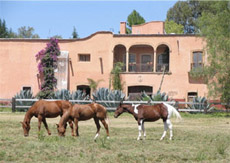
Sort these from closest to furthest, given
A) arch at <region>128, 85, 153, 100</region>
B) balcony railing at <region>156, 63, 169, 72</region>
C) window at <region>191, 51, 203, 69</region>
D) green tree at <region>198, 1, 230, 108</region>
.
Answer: green tree at <region>198, 1, 230, 108</region>, window at <region>191, 51, 203, 69</region>, balcony railing at <region>156, 63, 169, 72</region>, arch at <region>128, 85, 153, 100</region>

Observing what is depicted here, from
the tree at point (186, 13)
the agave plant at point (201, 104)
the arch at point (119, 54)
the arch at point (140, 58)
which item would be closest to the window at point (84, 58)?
the arch at point (119, 54)

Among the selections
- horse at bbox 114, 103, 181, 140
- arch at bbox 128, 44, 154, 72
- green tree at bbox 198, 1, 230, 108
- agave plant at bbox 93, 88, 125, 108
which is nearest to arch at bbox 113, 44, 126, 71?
arch at bbox 128, 44, 154, 72

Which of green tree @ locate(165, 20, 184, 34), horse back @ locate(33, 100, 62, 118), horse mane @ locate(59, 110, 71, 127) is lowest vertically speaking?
horse mane @ locate(59, 110, 71, 127)

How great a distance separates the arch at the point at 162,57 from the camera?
4020 centimetres

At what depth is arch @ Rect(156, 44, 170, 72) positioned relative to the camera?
40200 mm

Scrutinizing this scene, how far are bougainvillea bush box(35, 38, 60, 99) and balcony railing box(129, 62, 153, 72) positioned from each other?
6.96 meters

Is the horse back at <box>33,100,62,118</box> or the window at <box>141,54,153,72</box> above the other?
the window at <box>141,54,153,72</box>

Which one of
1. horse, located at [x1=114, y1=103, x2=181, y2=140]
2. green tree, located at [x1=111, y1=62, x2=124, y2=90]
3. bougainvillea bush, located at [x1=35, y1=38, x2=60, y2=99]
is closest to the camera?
horse, located at [x1=114, y1=103, x2=181, y2=140]

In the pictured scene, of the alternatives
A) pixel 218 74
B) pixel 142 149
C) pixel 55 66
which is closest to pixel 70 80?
pixel 55 66

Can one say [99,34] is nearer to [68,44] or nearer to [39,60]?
[68,44]

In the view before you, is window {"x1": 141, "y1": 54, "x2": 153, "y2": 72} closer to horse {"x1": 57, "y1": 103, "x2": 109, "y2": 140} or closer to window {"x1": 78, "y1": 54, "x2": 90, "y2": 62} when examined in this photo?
window {"x1": 78, "y1": 54, "x2": 90, "y2": 62}

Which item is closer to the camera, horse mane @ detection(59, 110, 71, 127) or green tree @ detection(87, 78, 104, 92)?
horse mane @ detection(59, 110, 71, 127)

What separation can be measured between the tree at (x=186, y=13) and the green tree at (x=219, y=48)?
129 ft

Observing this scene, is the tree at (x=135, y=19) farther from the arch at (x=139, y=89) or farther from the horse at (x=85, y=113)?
the horse at (x=85, y=113)
